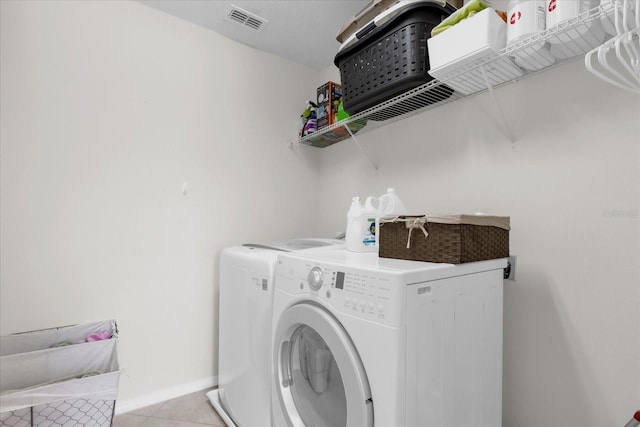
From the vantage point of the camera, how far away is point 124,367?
1.82 metres

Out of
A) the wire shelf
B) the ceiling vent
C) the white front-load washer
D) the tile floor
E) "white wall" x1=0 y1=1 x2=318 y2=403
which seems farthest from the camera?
the ceiling vent

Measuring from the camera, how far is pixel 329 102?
2.13m

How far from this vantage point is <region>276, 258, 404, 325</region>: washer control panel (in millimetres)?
851

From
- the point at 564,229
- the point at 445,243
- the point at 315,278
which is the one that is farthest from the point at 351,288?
the point at 564,229

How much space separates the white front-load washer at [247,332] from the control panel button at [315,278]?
0.37m

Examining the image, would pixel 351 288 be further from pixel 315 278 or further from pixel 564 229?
pixel 564 229

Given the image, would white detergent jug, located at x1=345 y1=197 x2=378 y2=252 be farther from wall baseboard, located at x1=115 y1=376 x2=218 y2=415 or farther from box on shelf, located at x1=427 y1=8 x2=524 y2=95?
wall baseboard, located at x1=115 y1=376 x2=218 y2=415

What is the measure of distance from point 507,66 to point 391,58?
471 mm

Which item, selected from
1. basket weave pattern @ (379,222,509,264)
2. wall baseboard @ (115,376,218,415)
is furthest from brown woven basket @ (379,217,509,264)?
wall baseboard @ (115,376,218,415)

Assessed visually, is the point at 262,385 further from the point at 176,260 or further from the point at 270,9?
the point at 270,9

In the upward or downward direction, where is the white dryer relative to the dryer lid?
downward

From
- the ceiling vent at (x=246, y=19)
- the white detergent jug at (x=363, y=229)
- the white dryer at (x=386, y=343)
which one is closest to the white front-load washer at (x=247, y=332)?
the white dryer at (x=386, y=343)

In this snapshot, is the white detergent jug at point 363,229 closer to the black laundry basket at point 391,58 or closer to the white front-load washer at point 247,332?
the white front-load washer at point 247,332

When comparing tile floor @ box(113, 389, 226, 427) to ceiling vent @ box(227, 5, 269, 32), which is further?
ceiling vent @ box(227, 5, 269, 32)
